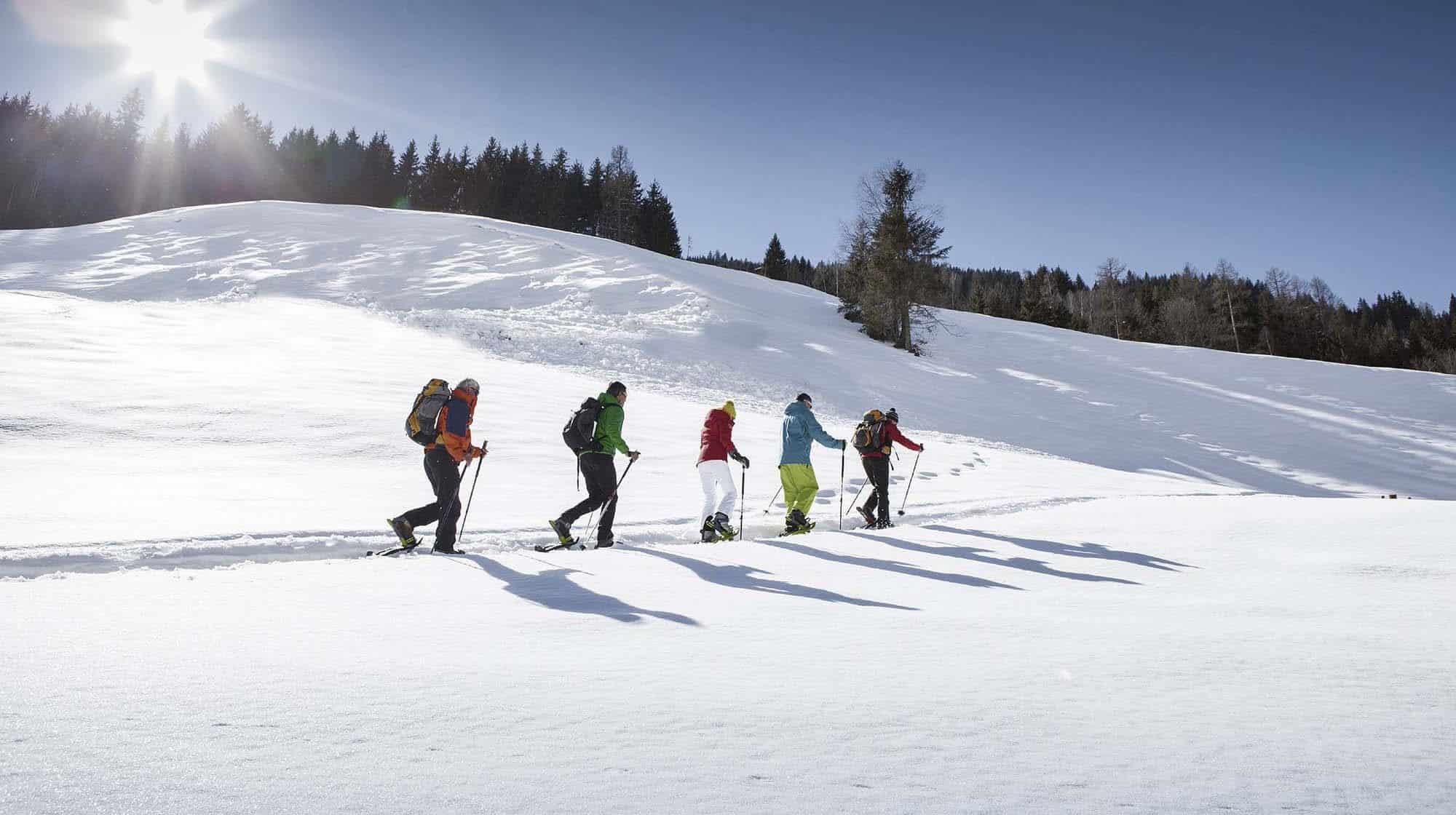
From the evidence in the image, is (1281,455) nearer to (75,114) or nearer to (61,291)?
(61,291)

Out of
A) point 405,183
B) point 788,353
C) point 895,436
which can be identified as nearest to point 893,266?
point 788,353

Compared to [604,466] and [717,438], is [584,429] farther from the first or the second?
[717,438]

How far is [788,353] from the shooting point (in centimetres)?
2712

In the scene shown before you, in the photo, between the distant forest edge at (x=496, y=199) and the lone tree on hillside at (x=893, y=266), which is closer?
the lone tree on hillside at (x=893, y=266)

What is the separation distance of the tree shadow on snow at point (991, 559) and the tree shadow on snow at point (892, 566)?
0.75 metres

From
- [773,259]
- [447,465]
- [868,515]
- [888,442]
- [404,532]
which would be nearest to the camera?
[404,532]

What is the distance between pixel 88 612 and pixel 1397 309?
455 ft

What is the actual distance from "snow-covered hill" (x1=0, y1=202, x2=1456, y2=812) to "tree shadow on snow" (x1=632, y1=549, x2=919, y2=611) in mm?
59

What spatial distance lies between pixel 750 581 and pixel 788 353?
71.4 feet

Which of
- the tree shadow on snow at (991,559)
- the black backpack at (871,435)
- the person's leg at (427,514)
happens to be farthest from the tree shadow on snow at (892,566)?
the person's leg at (427,514)

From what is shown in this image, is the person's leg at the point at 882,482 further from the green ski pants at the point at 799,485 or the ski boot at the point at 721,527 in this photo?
the ski boot at the point at 721,527

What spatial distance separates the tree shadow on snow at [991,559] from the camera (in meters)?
6.13

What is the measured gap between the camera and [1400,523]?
7793mm

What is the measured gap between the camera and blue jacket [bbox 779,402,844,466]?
9.21 metres
